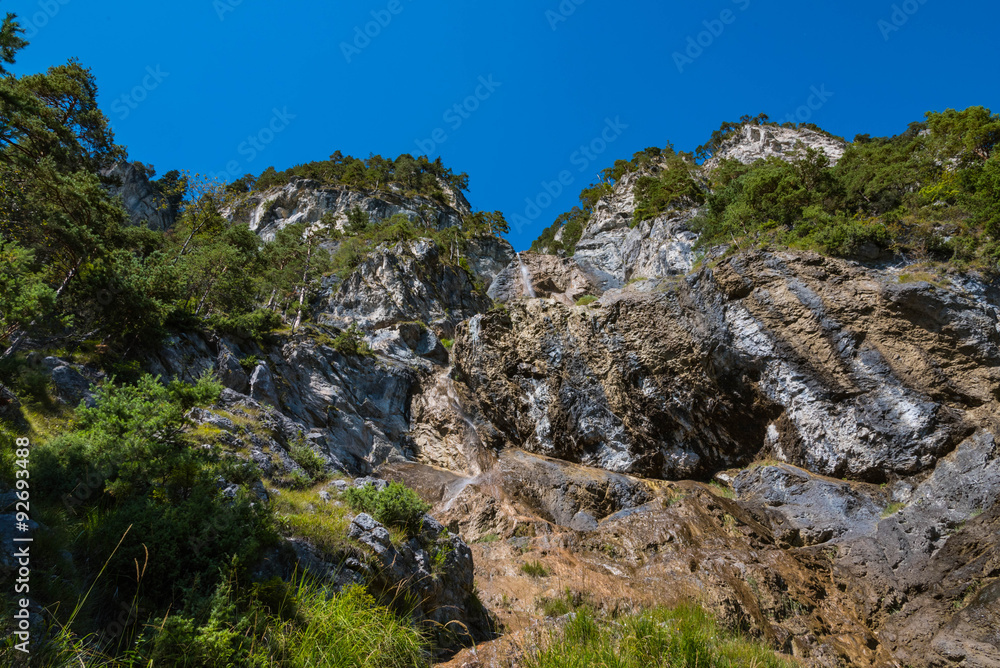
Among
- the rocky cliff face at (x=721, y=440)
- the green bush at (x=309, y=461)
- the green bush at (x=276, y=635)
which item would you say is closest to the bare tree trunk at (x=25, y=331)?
the rocky cliff face at (x=721, y=440)

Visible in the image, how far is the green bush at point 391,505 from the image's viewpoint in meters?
9.48

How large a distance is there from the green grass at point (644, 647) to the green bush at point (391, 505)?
4.87 m

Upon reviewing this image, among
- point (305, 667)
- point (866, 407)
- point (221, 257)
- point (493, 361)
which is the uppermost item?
point (221, 257)

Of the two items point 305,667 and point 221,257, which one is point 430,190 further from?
point 305,667

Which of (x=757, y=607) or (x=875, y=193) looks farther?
(x=875, y=193)

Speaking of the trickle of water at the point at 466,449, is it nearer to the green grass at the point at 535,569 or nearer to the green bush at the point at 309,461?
the green grass at the point at 535,569

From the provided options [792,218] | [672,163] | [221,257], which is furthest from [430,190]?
[792,218]

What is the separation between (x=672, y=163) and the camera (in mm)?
56500

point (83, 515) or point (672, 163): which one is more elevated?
point (672, 163)

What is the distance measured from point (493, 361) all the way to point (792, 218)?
20736mm

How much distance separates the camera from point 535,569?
14453 millimetres

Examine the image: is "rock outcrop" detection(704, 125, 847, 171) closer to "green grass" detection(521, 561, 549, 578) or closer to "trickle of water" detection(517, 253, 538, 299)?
"trickle of water" detection(517, 253, 538, 299)

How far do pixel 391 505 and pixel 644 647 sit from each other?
5991 millimetres

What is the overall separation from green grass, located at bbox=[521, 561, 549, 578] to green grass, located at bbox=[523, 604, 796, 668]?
9445 millimetres
